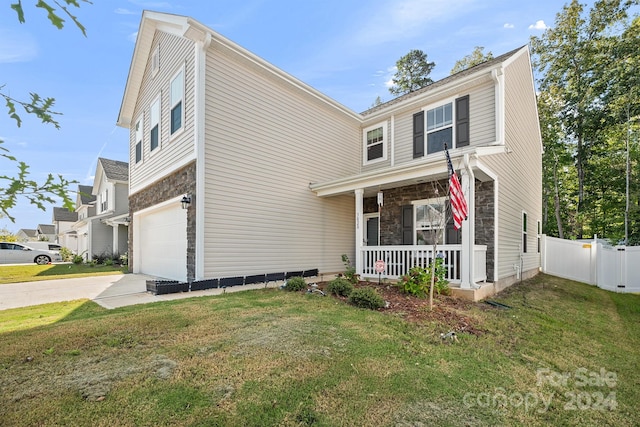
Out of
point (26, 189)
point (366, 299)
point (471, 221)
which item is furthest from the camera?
point (471, 221)

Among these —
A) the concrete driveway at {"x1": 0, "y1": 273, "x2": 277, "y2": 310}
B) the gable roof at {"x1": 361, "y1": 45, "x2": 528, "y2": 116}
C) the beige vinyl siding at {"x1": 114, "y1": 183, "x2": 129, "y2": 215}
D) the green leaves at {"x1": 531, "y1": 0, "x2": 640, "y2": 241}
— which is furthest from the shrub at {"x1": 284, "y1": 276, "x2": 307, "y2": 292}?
the beige vinyl siding at {"x1": 114, "y1": 183, "x2": 129, "y2": 215}

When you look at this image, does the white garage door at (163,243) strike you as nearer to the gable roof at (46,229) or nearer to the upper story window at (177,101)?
the upper story window at (177,101)

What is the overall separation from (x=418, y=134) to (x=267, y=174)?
5.09 m

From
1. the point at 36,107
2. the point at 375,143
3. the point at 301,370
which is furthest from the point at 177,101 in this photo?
the point at 301,370

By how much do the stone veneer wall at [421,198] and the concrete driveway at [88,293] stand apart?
419 cm

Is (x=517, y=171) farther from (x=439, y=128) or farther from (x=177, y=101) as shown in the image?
(x=177, y=101)

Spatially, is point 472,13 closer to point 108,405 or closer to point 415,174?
point 415,174

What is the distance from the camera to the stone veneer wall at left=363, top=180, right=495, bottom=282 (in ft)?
25.8

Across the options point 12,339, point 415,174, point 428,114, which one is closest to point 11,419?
point 12,339

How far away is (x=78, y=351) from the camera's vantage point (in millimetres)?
3373

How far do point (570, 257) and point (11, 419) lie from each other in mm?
15131

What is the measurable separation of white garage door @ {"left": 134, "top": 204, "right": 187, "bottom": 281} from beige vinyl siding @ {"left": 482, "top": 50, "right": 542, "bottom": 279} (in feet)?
25.6

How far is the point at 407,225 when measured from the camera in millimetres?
9609

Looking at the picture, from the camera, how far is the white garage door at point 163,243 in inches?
322
